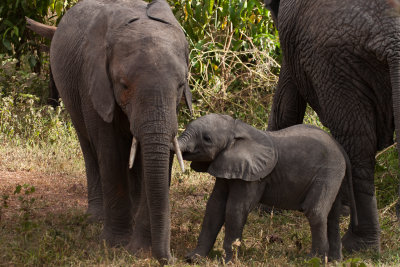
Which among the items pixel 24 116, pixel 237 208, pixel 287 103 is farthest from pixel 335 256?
pixel 24 116

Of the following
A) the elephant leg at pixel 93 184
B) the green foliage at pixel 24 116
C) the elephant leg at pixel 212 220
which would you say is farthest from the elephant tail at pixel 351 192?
the green foliage at pixel 24 116

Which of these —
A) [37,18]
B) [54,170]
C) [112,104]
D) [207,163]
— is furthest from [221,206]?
[37,18]

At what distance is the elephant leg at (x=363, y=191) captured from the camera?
4.94 metres

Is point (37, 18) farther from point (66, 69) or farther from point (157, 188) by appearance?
point (157, 188)

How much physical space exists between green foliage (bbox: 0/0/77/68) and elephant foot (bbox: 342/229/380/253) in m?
4.92

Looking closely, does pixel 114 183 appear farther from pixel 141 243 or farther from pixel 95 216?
pixel 95 216

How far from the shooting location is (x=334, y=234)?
15.9ft

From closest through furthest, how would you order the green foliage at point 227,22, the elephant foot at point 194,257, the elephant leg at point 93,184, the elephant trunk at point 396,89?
the elephant trunk at point 396,89 < the elephant foot at point 194,257 < the elephant leg at point 93,184 < the green foliage at point 227,22

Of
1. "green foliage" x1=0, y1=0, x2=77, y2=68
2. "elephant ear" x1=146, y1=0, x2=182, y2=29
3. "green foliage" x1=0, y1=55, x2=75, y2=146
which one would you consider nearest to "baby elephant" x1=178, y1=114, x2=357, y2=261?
"elephant ear" x1=146, y1=0, x2=182, y2=29

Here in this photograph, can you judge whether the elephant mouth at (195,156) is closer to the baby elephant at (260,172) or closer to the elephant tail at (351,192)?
the baby elephant at (260,172)

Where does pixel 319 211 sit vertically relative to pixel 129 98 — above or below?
below

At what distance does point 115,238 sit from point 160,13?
61.4 inches

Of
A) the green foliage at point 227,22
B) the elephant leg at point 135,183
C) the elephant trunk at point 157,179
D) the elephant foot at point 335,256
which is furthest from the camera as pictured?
the green foliage at point 227,22

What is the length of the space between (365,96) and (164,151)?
1426mm
